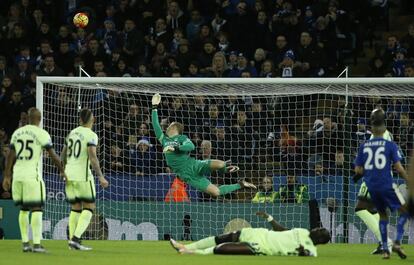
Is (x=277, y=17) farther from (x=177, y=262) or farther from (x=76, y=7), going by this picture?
(x=177, y=262)

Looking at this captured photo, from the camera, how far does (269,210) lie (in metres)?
17.4

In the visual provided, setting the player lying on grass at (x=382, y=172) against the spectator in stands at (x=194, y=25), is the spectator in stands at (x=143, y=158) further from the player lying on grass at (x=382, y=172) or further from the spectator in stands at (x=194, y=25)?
the player lying on grass at (x=382, y=172)

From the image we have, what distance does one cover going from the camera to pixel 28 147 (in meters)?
13.0

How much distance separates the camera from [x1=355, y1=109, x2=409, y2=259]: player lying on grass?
1238cm

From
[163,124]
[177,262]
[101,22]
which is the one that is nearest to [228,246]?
[177,262]

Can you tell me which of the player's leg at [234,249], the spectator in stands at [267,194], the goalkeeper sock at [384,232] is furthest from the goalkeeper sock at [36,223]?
the spectator in stands at [267,194]

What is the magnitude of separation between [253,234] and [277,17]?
904cm

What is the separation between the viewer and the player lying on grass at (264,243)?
12734 mm

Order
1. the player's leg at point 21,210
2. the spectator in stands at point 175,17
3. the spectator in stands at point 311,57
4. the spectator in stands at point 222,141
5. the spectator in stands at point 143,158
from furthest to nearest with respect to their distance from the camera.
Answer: the spectator in stands at point 175,17 < the spectator in stands at point 311,57 < the spectator in stands at point 222,141 < the spectator in stands at point 143,158 < the player's leg at point 21,210

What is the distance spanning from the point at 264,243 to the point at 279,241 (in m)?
0.19

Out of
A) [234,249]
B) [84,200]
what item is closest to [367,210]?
[234,249]


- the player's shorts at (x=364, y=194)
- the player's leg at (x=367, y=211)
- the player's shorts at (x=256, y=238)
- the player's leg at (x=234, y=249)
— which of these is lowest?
the player's leg at (x=234, y=249)

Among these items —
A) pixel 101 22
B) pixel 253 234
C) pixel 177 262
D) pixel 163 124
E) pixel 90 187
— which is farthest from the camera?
pixel 101 22

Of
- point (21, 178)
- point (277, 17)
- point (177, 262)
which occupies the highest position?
point (277, 17)
